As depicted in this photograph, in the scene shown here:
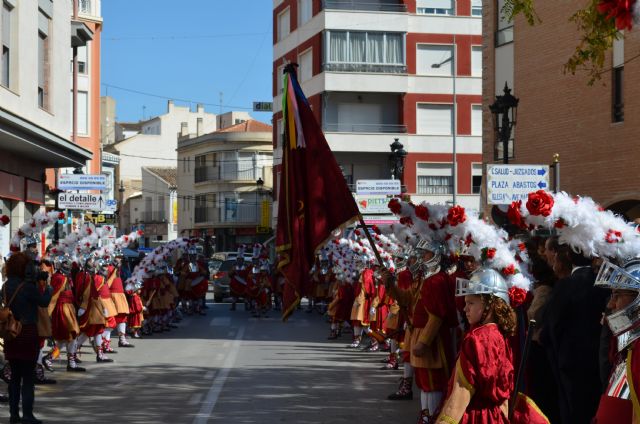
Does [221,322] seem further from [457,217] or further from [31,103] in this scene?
[457,217]

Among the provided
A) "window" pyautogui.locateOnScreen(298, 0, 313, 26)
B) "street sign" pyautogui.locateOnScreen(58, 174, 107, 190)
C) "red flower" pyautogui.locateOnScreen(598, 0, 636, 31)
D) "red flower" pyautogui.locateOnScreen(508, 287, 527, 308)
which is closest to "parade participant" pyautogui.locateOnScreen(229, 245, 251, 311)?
"street sign" pyautogui.locateOnScreen(58, 174, 107, 190)

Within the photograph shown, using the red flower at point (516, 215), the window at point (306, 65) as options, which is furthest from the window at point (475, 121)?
the red flower at point (516, 215)

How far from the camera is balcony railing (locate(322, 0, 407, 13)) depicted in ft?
162

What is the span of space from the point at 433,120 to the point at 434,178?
2908 mm

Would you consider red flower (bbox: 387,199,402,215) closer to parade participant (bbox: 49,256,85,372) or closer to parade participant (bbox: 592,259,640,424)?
parade participant (bbox: 592,259,640,424)

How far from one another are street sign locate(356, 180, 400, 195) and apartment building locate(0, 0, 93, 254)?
26.2 ft

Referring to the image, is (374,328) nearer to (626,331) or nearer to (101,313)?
(101,313)

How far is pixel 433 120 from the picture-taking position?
50.0m

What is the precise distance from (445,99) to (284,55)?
373 inches

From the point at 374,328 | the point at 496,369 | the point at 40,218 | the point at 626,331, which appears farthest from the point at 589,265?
the point at 374,328

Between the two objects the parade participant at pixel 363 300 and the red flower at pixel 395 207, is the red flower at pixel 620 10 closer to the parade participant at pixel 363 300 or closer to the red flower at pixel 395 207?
the red flower at pixel 395 207

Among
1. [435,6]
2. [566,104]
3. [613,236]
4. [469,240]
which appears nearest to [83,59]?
[435,6]

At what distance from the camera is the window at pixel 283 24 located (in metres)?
54.1

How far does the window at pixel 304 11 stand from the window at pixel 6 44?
28840 millimetres
